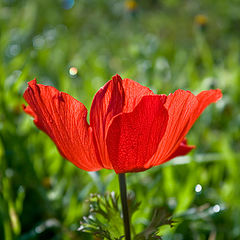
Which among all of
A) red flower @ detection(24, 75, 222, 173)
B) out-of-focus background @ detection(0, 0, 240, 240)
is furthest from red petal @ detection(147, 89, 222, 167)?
out-of-focus background @ detection(0, 0, 240, 240)

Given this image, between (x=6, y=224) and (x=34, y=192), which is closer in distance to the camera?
(x=6, y=224)

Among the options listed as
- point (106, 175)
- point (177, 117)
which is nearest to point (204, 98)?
point (177, 117)

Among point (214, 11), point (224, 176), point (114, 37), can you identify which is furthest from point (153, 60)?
point (214, 11)

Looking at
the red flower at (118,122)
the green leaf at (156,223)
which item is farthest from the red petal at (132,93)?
the green leaf at (156,223)

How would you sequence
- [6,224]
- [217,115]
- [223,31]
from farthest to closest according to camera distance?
[223,31] → [217,115] → [6,224]

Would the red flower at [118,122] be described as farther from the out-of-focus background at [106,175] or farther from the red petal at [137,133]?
the out-of-focus background at [106,175]

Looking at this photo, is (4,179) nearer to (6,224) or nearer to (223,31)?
(6,224)

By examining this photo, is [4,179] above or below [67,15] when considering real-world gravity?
below
